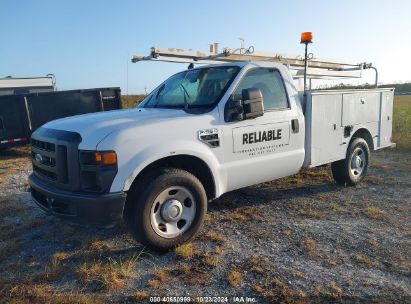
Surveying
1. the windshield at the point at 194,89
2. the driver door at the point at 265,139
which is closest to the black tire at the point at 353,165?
the driver door at the point at 265,139

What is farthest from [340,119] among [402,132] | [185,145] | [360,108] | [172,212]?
[402,132]

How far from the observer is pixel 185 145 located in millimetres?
3906

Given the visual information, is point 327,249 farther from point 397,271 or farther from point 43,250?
point 43,250

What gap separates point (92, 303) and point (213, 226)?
199 centimetres

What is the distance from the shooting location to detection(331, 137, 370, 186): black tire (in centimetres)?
611

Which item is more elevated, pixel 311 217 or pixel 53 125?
pixel 53 125

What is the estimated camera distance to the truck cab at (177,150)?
3.52m

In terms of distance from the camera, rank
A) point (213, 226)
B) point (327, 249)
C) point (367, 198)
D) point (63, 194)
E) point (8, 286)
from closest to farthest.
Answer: point (8, 286) → point (63, 194) → point (327, 249) → point (213, 226) → point (367, 198)

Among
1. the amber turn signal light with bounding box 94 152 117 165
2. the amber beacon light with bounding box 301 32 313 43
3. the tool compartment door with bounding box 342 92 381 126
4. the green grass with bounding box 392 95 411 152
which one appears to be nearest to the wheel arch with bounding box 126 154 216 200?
the amber turn signal light with bounding box 94 152 117 165

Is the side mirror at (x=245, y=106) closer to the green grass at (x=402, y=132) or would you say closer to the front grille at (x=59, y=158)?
the front grille at (x=59, y=158)

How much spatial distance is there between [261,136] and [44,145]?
2456 millimetres

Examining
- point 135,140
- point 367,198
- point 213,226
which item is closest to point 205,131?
point 135,140

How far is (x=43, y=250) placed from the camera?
4.09 metres

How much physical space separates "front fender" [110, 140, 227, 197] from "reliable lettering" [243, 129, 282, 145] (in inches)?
19.9
